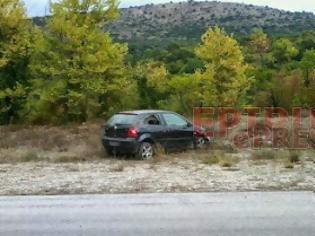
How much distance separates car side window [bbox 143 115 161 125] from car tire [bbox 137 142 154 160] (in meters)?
0.69

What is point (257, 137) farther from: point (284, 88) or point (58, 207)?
point (284, 88)

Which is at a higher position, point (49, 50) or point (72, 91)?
point (49, 50)

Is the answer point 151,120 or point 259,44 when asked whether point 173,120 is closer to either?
point 151,120

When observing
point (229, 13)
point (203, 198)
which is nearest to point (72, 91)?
point (203, 198)

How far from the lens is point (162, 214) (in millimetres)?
8383

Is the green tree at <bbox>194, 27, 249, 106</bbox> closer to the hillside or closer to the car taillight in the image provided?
the car taillight

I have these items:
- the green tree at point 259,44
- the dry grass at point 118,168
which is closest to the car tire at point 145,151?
the dry grass at point 118,168

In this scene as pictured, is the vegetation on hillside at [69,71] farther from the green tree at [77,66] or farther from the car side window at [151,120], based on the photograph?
the car side window at [151,120]

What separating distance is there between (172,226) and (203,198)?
254 centimetres

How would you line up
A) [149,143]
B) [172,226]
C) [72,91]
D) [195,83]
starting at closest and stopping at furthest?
[172,226]
[149,143]
[72,91]
[195,83]

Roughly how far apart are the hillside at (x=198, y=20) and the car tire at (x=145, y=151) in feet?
257

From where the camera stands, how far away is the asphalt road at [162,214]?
729cm

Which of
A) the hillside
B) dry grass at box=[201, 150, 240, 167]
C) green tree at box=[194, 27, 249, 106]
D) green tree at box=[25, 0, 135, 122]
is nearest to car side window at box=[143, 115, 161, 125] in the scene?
dry grass at box=[201, 150, 240, 167]

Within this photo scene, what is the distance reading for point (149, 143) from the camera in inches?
699
